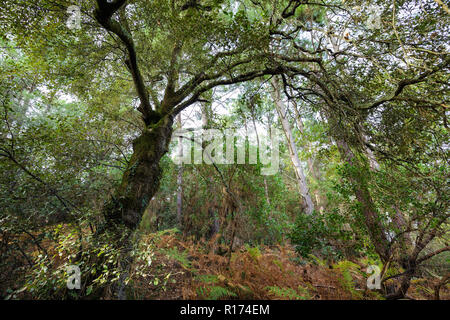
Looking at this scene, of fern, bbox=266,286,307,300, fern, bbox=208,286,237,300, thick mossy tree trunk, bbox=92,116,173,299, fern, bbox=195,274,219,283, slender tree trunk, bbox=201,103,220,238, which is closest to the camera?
thick mossy tree trunk, bbox=92,116,173,299

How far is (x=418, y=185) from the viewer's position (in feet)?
8.69

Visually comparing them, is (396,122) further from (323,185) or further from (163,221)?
(163,221)

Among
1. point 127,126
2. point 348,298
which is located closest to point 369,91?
point 348,298

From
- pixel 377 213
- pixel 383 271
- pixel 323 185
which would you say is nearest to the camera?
pixel 383 271

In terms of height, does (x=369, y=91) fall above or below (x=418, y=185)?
above

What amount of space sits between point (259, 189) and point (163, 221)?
6.16m

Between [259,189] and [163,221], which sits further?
[163,221]
